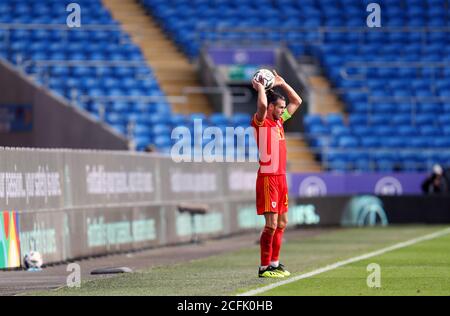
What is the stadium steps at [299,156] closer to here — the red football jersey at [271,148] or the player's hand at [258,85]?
the red football jersey at [271,148]

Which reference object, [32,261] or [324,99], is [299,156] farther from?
[32,261]

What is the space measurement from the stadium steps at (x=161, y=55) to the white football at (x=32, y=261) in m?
21.7

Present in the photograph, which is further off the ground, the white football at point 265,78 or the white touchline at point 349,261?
the white football at point 265,78

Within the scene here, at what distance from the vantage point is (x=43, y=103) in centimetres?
3450

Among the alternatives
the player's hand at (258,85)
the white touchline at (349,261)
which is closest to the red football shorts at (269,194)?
the white touchline at (349,261)

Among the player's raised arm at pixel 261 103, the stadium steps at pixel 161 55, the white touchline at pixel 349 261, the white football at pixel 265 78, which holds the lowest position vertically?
the white touchline at pixel 349 261

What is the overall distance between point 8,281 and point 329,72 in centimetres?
2752

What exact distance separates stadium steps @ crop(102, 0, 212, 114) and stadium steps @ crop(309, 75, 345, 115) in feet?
11.5

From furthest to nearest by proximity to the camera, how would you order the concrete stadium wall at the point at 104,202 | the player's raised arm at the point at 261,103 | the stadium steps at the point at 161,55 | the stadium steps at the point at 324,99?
1. the stadium steps at the point at 324,99
2. the stadium steps at the point at 161,55
3. the concrete stadium wall at the point at 104,202
4. the player's raised arm at the point at 261,103

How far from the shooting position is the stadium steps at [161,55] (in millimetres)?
41188

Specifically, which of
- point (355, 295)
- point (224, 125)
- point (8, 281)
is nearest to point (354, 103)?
point (224, 125)

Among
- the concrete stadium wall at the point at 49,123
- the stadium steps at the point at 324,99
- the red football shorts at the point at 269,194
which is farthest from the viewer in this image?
the stadium steps at the point at 324,99

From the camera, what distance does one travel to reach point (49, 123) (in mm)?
34375

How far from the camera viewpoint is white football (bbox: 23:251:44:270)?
60.7 feet
